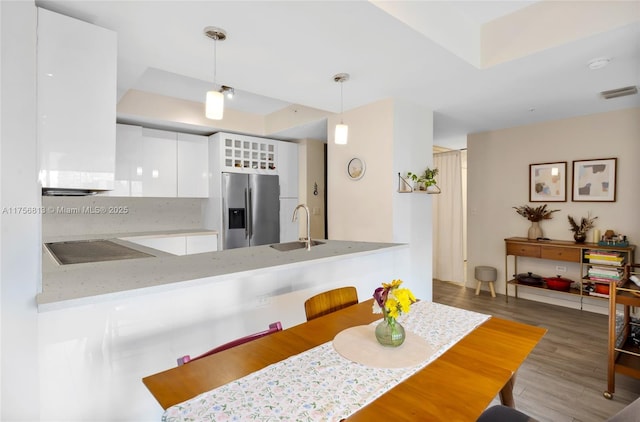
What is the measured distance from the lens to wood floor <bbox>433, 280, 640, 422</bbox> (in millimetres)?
2010

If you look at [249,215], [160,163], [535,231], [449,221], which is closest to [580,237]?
[535,231]

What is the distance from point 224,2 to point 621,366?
131 inches

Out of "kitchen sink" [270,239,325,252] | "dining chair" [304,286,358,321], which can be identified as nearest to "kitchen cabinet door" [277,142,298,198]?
"kitchen sink" [270,239,325,252]

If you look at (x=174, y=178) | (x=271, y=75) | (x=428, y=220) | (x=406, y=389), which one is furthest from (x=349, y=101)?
(x=406, y=389)

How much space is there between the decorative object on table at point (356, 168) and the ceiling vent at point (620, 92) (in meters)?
2.36

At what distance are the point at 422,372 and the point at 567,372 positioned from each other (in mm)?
2220

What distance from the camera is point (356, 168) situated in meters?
3.43

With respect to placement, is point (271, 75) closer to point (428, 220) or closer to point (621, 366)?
point (428, 220)

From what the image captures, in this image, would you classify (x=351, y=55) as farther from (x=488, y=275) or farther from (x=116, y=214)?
(x=488, y=275)

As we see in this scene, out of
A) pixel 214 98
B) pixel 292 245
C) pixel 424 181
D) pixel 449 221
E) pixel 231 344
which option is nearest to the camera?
pixel 231 344

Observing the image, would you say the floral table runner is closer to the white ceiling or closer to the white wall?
the white wall

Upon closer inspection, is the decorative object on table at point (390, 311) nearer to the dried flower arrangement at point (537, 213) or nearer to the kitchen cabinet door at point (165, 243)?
the kitchen cabinet door at point (165, 243)

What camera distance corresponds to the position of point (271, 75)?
2568 millimetres

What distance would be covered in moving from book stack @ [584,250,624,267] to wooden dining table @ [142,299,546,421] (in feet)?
9.61
